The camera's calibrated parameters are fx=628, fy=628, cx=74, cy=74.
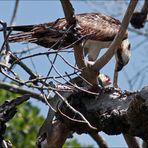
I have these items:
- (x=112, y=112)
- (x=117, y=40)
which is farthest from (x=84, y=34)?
(x=112, y=112)

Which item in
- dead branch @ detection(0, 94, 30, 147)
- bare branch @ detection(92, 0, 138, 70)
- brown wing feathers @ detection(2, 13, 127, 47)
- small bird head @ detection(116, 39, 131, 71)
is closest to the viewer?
dead branch @ detection(0, 94, 30, 147)

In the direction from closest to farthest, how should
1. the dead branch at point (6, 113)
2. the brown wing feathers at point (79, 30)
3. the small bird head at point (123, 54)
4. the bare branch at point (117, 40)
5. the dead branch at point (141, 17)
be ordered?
the dead branch at point (6, 113), the bare branch at point (117, 40), the brown wing feathers at point (79, 30), the dead branch at point (141, 17), the small bird head at point (123, 54)

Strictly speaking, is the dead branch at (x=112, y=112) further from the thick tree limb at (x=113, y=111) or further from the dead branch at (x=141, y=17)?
the dead branch at (x=141, y=17)

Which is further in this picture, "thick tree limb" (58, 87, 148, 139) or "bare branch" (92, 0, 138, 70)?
"bare branch" (92, 0, 138, 70)

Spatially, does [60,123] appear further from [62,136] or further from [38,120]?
[38,120]

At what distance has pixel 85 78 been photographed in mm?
4043

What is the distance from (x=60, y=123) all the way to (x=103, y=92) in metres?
0.34

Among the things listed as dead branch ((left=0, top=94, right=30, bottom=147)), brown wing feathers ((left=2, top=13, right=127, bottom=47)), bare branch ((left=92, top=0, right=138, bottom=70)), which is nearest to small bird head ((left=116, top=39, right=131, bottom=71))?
brown wing feathers ((left=2, top=13, right=127, bottom=47))

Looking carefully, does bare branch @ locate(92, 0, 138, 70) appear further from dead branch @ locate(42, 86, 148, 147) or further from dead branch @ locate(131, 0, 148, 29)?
dead branch @ locate(131, 0, 148, 29)

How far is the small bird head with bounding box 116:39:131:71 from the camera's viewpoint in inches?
262

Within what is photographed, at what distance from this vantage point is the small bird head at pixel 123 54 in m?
6.65

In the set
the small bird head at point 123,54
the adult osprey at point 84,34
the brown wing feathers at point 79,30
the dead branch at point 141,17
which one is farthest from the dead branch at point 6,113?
the small bird head at point 123,54

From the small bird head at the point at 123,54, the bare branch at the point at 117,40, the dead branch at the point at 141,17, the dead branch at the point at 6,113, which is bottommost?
the small bird head at the point at 123,54

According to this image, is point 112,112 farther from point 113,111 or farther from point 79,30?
point 79,30
